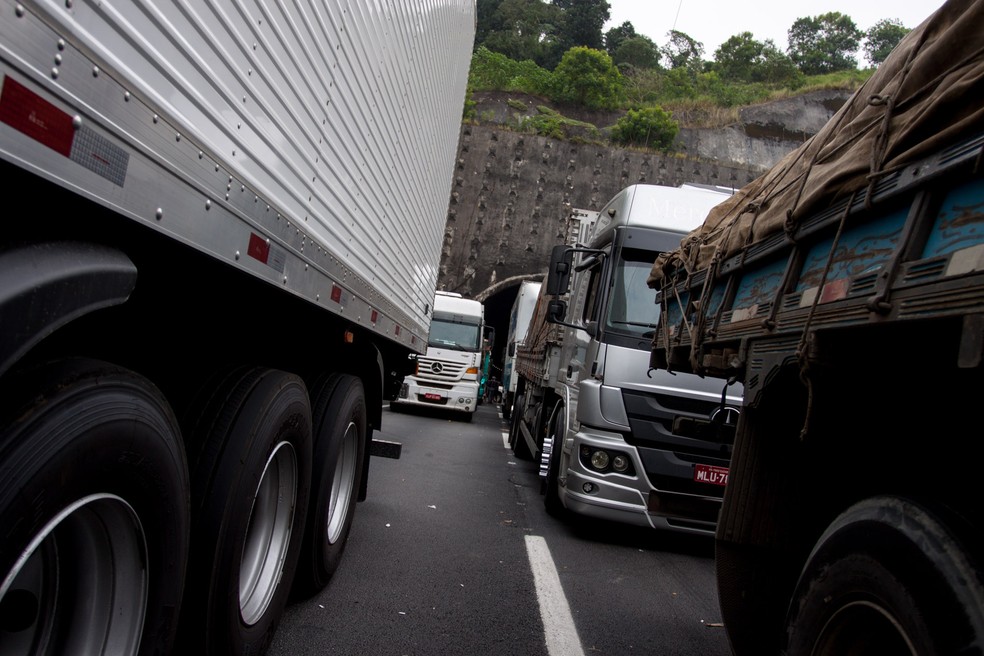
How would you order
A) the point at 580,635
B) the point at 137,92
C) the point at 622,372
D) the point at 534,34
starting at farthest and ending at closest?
the point at 534,34
the point at 622,372
the point at 580,635
the point at 137,92

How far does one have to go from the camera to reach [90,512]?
2.04 metres

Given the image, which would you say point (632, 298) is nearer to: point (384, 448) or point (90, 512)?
point (384, 448)

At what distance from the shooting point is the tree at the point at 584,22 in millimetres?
82688

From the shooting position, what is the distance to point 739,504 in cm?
339

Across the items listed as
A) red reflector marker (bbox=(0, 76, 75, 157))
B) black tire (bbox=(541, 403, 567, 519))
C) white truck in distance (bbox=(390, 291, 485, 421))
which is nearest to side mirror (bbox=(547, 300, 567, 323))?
black tire (bbox=(541, 403, 567, 519))

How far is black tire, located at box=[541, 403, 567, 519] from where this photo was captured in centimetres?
806

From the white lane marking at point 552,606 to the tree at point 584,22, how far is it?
8081cm

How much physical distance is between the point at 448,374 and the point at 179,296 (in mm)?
16634

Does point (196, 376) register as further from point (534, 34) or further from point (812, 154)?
point (534, 34)

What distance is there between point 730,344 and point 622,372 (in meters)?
3.21

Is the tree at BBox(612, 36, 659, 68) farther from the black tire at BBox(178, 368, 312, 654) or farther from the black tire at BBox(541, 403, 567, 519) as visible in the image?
the black tire at BBox(178, 368, 312, 654)

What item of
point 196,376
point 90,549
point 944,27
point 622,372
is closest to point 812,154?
point 944,27

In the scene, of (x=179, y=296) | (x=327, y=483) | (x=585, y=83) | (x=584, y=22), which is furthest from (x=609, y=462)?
(x=584, y=22)

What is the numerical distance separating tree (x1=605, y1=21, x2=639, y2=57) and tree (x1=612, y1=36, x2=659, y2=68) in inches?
32.2
